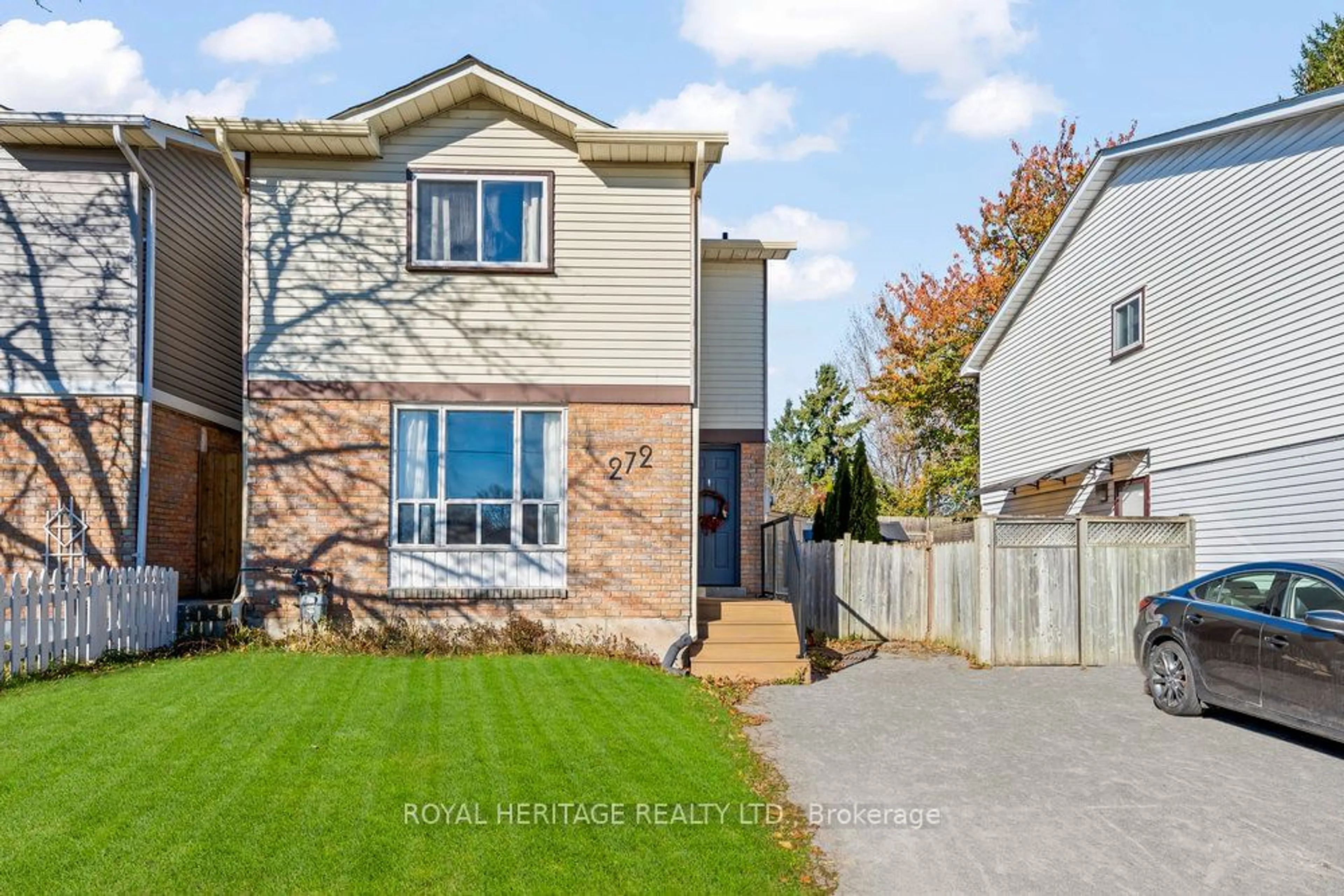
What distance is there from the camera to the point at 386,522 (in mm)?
13023

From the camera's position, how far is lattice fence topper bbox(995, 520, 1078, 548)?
13.8 m

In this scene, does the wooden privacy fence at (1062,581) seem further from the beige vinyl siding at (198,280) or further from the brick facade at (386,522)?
the beige vinyl siding at (198,280)

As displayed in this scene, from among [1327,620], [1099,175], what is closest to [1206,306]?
[1099,175]

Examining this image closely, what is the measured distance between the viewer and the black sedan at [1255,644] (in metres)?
8.53

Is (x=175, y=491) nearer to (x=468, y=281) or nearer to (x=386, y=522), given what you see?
(x=386, y=522)

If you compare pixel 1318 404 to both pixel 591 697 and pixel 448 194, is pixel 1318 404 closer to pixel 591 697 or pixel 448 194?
pixel 591 697

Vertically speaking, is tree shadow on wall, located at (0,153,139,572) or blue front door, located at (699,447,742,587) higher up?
tree shadow on wall, located at (0,153,139,572)

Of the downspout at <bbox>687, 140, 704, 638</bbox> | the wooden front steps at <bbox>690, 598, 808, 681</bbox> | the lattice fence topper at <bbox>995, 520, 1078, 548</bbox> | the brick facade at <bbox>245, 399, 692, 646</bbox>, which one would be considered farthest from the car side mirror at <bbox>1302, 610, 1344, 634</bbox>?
the brick facade at <bbox>245, 399, 692, 646</bbox>

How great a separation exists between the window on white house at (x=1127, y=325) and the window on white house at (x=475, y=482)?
878cm

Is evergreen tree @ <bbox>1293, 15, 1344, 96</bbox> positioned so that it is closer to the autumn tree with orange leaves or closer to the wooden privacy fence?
the autumn tree with orange leaves

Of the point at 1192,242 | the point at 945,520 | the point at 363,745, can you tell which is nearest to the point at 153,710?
the point at 363,745

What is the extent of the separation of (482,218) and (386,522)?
3.84m

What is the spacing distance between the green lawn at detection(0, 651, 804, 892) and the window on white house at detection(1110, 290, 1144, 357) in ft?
30.7

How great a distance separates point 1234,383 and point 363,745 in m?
11.3
